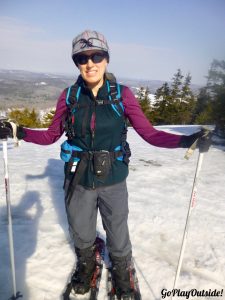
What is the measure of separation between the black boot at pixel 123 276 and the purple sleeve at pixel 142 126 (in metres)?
1.58

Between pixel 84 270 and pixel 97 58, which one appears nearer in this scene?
pixel 97 58

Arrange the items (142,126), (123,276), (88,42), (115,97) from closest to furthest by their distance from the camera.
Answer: (88,42) → (115,97) → (142,126) → (123,276)

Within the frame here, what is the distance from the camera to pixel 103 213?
3.50m

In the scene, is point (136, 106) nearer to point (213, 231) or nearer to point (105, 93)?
point (105, 93)

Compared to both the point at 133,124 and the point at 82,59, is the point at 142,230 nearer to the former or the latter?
the point at 133,124

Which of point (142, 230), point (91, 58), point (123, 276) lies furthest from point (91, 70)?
point (142, 230)

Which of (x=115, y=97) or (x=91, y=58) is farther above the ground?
(x=91, y=58)

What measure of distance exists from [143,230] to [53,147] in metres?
7.47

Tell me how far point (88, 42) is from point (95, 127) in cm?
90

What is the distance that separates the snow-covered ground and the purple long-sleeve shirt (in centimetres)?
204

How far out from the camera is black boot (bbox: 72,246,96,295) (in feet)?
12.4

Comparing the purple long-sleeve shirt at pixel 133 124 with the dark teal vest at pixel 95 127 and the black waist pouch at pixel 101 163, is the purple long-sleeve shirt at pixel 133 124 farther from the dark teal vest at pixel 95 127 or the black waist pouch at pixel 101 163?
the black waist pouch at pixel 101 163

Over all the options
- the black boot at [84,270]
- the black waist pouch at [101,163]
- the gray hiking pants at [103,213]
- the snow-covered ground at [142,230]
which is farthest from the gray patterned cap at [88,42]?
the snow-covered ground at [142,230]

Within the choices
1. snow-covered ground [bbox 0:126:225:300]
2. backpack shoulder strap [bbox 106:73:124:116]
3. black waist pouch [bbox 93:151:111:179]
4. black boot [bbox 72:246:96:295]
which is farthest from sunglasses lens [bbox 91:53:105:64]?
snow-covered ground [bbox 0:126:225:300]
